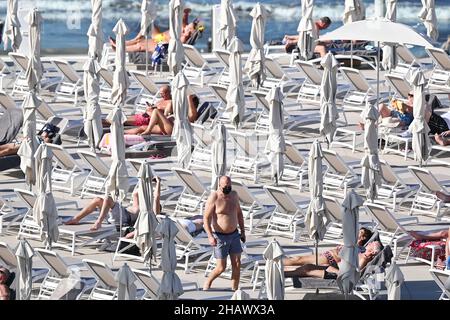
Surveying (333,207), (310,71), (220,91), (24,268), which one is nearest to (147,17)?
(310,71)

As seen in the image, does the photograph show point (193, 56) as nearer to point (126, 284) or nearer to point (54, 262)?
point (54, 262)

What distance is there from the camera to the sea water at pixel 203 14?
154ft

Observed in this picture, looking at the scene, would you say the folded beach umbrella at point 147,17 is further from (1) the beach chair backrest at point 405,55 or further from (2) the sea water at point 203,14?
(2) the sea water at point 203,14

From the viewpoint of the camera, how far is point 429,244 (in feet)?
74.2

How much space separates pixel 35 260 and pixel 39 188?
0.75 meters

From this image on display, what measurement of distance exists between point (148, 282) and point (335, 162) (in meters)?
4.75

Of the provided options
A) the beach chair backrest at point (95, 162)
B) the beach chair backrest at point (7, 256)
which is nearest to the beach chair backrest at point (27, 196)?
the beach chair backrest at point (95, 162)

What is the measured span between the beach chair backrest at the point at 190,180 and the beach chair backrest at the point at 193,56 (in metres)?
6.35

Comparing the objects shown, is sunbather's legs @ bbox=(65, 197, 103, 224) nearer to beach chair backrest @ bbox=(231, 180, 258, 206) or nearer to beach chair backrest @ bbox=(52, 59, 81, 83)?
beach chair backrest @ bbox=(231, 180, 258, 206)

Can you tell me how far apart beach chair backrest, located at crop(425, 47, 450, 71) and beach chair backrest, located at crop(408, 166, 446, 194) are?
19.0ft

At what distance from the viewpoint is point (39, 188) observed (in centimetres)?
2286

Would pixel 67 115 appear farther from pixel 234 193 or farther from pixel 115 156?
pixel 234 193
